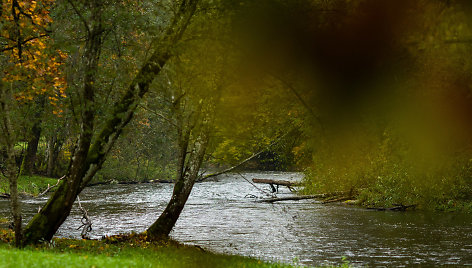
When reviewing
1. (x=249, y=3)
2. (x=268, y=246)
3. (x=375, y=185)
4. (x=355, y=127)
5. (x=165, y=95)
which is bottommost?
(x=268, y=246)

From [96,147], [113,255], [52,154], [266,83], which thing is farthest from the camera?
[52,154]

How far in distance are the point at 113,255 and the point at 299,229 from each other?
1004 centimetres

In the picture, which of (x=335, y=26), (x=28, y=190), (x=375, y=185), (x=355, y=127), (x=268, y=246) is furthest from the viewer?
(x=28, y=190)

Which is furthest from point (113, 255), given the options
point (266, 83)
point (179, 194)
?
point (266, 83)

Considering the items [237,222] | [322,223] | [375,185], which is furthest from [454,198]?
[237,222]

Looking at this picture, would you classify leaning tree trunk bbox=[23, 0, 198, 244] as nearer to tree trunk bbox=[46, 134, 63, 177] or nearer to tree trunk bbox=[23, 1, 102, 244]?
tree trunk bbox=[23, 1, 102, 244]

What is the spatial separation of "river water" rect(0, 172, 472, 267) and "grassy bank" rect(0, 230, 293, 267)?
2.03 meters

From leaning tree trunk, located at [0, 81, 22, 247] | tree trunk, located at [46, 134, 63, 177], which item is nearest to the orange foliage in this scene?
leaning tree trunk, located at [0, 81, 22, 247]

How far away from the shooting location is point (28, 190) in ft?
109

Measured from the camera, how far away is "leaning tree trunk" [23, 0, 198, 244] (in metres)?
14.1

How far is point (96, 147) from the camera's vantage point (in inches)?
596

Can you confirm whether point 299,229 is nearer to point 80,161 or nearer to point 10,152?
point 80,161

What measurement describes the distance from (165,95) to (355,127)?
309 inches

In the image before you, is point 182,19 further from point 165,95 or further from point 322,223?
point 322,223
